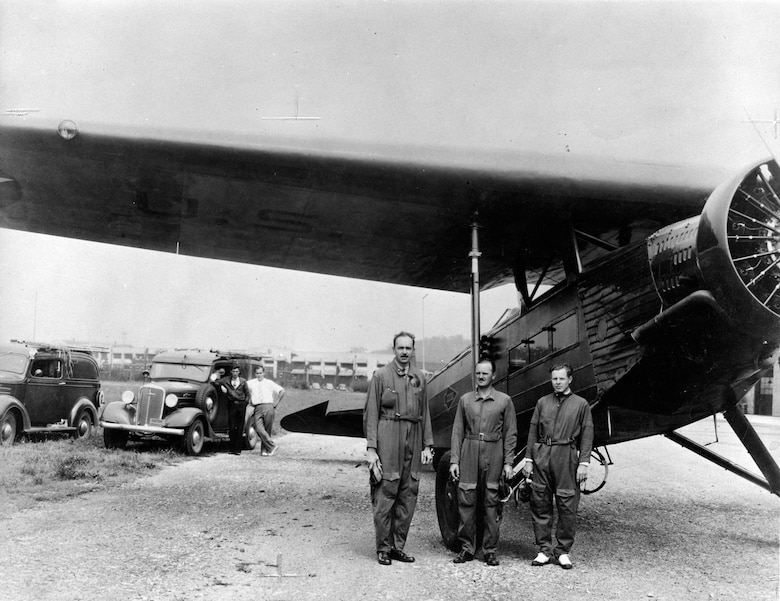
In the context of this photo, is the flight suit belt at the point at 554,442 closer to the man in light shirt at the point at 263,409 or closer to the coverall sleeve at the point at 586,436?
the coverall sleeve at the point at 586,436

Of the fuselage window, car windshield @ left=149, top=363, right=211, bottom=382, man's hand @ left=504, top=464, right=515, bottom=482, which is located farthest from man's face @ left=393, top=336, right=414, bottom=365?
car windshield @ left=149, top=363, right=211, bottom=382

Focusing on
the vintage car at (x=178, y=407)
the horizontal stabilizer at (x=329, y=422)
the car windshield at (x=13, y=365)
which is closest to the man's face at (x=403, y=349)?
the horizontal stabilizer at (x=329, y=422)

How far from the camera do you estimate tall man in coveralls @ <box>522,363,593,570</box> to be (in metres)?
4.65

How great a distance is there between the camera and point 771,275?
4.10 metres

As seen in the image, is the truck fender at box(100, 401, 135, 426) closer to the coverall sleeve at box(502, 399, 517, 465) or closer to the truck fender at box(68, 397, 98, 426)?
the truck fender at box(68, 397, 98, 426)

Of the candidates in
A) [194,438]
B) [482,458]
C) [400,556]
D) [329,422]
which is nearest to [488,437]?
[482,458]

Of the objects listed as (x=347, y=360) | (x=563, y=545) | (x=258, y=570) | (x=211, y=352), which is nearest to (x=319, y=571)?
(x=258, y=570)

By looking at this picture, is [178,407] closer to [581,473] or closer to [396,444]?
[396,444]

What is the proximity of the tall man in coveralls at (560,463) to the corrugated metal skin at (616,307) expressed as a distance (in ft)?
1.00

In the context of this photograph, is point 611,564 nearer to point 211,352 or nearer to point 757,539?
point 757,539

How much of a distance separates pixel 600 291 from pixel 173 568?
146 inches

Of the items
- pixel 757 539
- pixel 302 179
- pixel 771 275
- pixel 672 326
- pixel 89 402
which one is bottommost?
pixel 757 539

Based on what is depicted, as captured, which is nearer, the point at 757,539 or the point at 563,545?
the point at 563,545

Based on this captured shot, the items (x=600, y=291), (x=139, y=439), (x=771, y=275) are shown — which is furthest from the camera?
(x=139, y=439)
